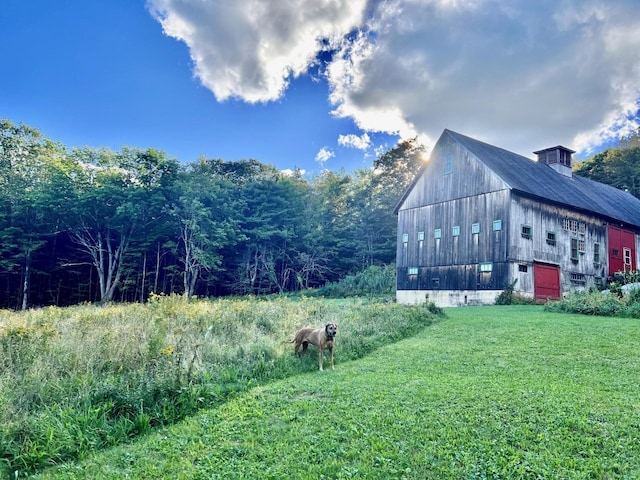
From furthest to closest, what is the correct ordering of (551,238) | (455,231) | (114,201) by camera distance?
(114,201) → (455,231) → (551,238)

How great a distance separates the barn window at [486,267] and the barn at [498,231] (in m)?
0.06

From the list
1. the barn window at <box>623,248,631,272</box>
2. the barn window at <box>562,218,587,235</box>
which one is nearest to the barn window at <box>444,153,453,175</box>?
the barn window at <box>562,218,587,235</box>

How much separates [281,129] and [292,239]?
18306mm

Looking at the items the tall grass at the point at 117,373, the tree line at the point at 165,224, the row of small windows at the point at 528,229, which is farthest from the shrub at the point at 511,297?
the tree line at the point at 165,224

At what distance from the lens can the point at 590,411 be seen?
16.2 feet

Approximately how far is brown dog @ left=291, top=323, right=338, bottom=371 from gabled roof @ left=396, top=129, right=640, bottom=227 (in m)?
17.0

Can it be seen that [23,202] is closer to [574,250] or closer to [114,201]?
[114,201]

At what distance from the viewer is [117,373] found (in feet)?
20.6

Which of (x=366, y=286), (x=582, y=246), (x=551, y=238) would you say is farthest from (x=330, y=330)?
(x=366, y=286)

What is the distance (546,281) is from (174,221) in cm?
2847

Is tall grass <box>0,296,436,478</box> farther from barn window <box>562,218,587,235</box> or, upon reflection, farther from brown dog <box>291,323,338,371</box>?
barn window <box>562,218,587,235</box>

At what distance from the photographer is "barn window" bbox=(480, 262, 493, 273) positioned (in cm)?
2137

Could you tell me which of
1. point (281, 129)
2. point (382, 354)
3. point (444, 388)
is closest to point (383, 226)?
point (281, 129)

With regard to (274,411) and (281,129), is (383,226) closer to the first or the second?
(281,129)
